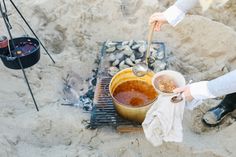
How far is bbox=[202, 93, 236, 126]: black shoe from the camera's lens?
101 inches

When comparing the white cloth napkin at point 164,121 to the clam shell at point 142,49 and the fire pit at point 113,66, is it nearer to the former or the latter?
the fire pit at point 113,66

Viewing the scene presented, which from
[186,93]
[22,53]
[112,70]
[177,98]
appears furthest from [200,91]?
[22,53]

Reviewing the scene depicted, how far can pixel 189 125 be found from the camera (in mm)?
2590

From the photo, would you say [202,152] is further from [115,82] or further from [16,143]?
[16,143]

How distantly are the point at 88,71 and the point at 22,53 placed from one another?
0.63 m

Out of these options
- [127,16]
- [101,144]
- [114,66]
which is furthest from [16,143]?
[127,16]

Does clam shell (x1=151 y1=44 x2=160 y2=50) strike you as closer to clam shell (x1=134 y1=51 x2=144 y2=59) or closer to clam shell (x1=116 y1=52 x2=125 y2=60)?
clam shell (x1=134 y1=51 x2=144 y2=59)

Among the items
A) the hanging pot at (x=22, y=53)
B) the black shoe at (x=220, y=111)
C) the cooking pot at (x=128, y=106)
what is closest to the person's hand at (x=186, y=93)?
the cooking pot at (x=128, y=106)

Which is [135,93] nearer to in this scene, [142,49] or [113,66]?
[113,66]

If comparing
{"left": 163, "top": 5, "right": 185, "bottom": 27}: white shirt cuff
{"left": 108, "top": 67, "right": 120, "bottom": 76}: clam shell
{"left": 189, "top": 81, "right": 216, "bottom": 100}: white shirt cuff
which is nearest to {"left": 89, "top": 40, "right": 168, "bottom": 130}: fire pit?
{"left": 108, "top": 67, "right": 120, "bottom": 76}: clam shell

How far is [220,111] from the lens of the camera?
2.60 m

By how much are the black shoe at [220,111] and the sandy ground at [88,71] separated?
0.06 m

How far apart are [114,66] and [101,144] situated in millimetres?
766

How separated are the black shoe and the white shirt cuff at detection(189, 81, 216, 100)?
827 millimetres
